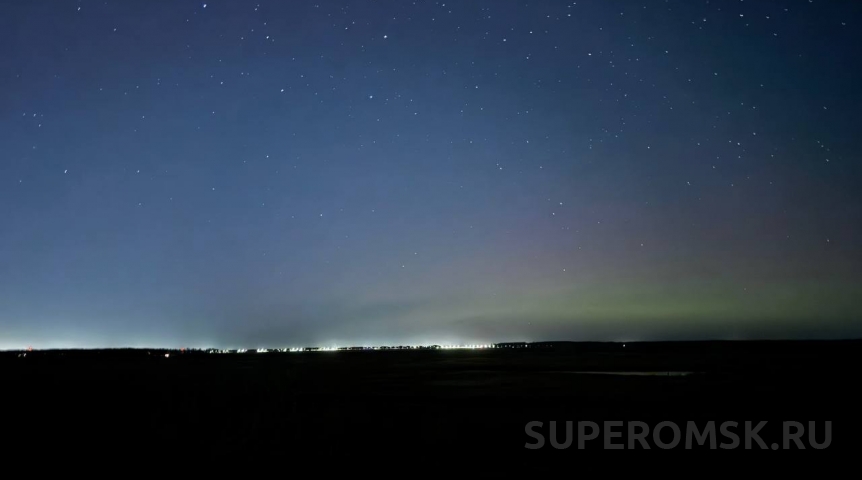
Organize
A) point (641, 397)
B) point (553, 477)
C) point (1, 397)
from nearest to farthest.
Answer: point (553, 477)
point (641, 397)
point (1, 397)

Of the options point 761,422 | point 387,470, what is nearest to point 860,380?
point 761,422

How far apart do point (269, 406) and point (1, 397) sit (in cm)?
1352

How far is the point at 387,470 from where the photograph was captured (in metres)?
11.4

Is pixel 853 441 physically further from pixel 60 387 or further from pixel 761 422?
pixel 60 387

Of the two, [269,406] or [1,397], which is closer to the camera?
[269,406]

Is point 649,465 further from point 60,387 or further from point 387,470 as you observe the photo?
point 60,387

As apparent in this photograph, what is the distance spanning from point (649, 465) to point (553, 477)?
231 cm

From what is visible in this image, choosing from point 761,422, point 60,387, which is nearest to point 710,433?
point 761,422

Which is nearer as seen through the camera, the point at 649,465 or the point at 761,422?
the point at 649,465

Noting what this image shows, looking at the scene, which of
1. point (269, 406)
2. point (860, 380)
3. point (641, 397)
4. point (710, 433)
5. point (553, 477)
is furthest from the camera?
point (860, 380)

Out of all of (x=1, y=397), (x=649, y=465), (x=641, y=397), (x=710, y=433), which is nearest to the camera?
(x=649, y=465)

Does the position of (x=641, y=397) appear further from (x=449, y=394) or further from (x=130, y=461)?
(x=130, y=461)

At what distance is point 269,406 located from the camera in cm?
2141

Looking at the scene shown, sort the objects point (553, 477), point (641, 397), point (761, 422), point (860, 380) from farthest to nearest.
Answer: point (860, 380) → point (641, 397) → point (761, 422) → point (553, 477)
